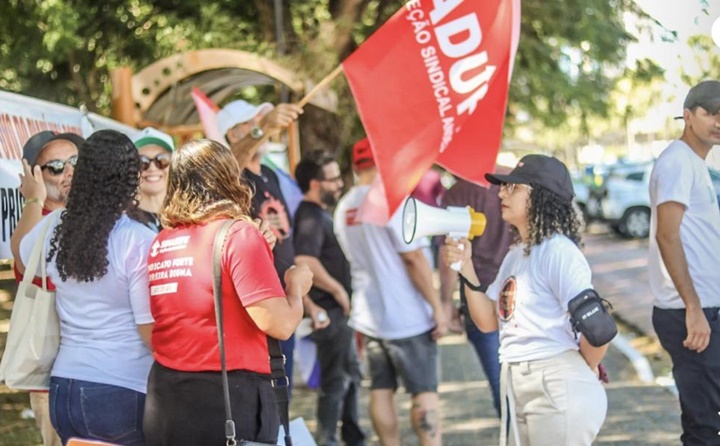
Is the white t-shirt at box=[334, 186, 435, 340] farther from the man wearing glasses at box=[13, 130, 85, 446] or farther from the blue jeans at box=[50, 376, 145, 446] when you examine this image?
the blue jeans at box=[50, 376, 145, 446]

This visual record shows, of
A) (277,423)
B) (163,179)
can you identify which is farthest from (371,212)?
(277,423)

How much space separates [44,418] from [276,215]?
5.72ft

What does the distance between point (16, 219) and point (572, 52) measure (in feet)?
33.1

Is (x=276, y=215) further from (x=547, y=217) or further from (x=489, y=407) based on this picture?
(x=489, y=407)

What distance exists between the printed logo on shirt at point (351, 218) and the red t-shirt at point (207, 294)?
9.17 feet

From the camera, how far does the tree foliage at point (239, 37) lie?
1048cm

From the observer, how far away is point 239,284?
3514mm

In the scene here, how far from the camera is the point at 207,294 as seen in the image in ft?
11.7

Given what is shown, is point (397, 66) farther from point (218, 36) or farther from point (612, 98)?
point (612, 98)

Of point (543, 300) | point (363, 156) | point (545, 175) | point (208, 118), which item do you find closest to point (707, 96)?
point (545, 175)

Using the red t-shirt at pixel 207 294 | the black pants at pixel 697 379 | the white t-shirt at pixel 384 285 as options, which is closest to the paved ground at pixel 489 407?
the white t-shirt at pixel 384 285

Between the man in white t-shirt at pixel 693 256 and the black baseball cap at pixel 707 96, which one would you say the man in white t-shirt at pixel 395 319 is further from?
the black baseball cap at pixel 707 96

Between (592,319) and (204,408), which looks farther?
(592,319)

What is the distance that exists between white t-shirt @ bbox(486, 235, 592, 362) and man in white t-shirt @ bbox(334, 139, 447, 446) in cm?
193
